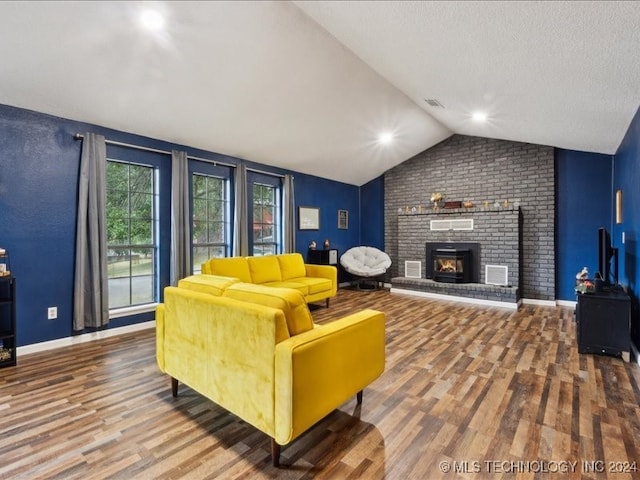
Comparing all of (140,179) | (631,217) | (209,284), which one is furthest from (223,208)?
(631,217)

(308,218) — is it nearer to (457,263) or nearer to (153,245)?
(457,263)

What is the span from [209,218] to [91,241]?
5.46 ft

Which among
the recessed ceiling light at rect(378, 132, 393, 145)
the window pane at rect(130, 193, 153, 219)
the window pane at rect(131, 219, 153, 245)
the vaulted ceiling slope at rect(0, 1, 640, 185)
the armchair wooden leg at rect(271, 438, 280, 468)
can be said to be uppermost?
the recessed ceiling light at rect(378, 132, 393, 145)

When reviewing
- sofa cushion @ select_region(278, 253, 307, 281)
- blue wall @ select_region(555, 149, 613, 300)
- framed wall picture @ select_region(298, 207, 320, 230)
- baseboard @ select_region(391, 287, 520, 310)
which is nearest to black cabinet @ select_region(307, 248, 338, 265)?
framed wall picture @ select_region(298, 207, 320, 230)

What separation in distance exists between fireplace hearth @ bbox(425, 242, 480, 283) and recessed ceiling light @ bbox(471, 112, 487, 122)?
7.64 ft

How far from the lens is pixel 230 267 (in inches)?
178

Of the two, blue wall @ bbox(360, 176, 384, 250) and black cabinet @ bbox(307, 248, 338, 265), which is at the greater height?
blue wall @ bbox(360, 176, 384, 250)

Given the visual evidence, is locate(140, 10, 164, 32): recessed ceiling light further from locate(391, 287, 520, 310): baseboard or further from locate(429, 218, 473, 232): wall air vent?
locate(391, 287, 520, 310): baseboard

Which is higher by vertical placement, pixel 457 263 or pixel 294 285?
pixel 457 263

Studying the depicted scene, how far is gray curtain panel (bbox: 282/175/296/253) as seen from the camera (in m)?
6.04

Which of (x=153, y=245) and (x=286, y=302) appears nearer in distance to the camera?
(x=286, y=302)

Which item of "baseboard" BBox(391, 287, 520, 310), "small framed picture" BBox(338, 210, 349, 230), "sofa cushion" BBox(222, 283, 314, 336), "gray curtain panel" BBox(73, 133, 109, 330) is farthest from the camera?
"small framed picture" BBox(338, 210, 349, 230)

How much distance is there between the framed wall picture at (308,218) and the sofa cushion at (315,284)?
1.52 metres

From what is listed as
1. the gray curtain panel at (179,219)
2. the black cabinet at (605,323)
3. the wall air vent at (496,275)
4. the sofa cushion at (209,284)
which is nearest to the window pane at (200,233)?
the gray curtain panel at (179,219)
